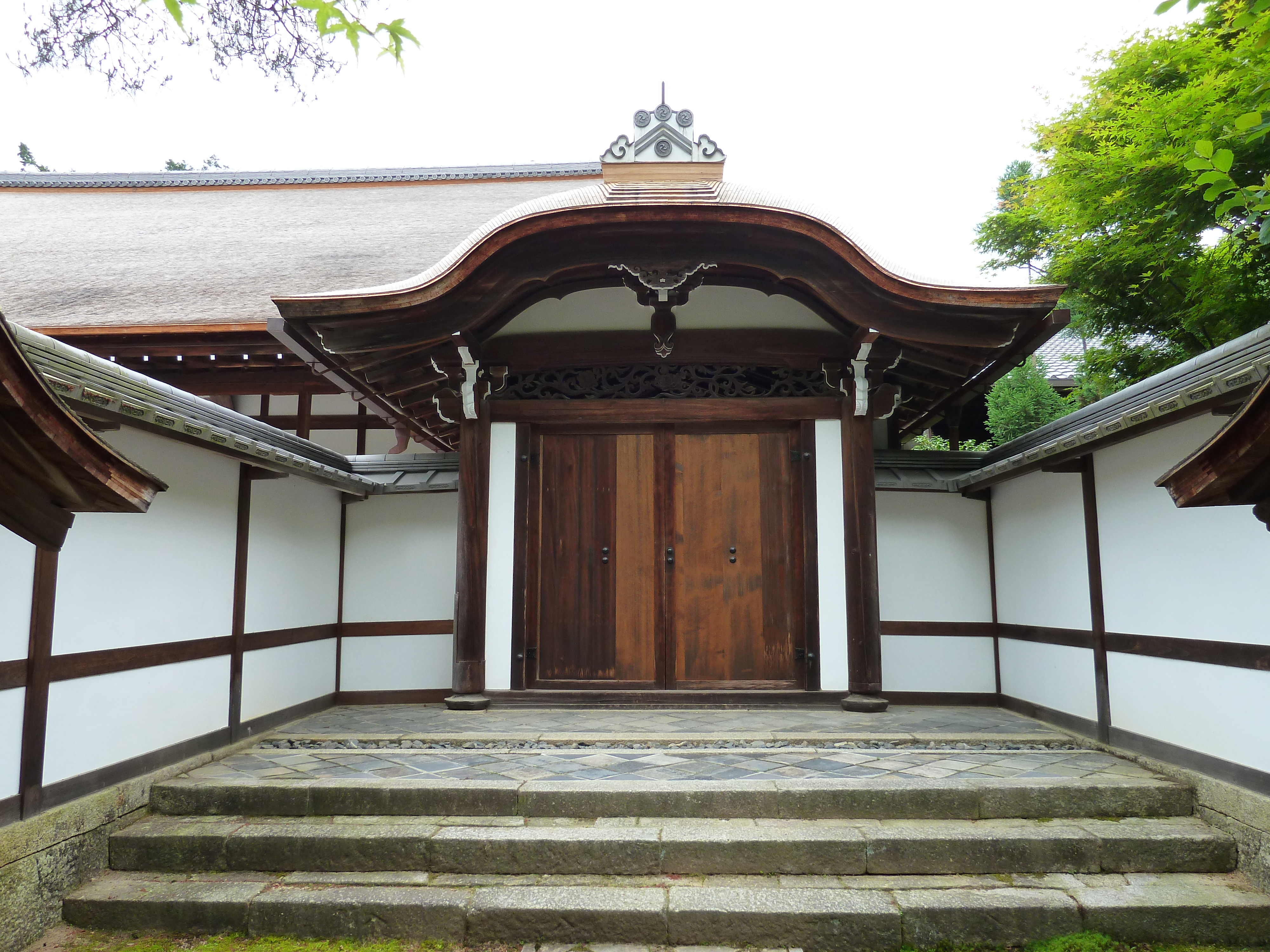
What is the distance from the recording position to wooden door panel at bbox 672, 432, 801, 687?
20.5ft

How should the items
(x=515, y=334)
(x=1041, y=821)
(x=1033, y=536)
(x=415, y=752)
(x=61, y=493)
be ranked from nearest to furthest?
(x=61, y=493) → (x=1041, y=821) → (x=415, y=752) → (x=1033, y=536) → (x=515, y=334)

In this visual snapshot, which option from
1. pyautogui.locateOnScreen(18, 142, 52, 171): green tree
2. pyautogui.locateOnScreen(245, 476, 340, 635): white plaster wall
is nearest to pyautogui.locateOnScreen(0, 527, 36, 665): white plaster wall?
pyautogui.locateOnScreen(245, 476, 340, 635): white plaster wall

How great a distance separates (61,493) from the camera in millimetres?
1846

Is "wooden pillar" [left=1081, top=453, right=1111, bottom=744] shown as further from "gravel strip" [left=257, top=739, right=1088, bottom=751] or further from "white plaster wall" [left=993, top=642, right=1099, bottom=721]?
"gravel strip" [left=257, top=739, right=1088, bottom=751]

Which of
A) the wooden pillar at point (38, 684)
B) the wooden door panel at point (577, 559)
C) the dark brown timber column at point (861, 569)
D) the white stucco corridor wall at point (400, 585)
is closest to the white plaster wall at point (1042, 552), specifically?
the dark brown timber column at point (861, 569)

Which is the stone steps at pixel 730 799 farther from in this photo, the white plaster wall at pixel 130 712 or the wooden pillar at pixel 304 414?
the wooden pillar at pixel 304 414

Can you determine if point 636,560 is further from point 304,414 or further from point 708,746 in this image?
point 304,414

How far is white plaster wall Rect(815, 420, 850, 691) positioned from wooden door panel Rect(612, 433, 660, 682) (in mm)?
1295

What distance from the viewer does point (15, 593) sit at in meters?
3.49

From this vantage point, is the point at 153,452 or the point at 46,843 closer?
the point at 46,843

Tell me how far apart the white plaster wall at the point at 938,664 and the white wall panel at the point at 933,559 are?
0.46 ft

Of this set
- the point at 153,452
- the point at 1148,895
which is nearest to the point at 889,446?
the point at 1148,895

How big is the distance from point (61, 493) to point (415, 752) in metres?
3.50

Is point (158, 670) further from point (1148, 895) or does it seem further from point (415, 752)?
point (1148, 895)
